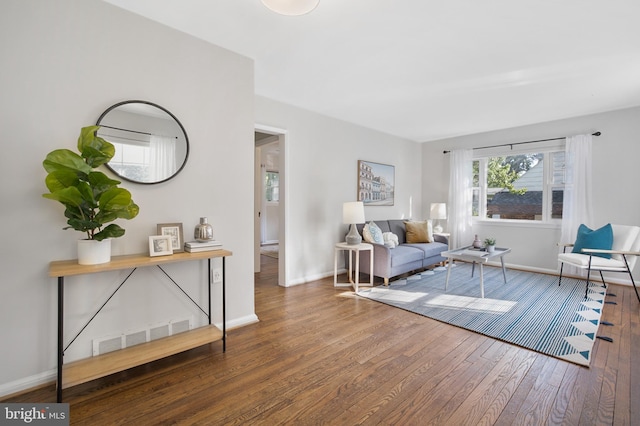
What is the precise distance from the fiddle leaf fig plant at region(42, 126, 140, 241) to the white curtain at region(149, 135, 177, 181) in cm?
42

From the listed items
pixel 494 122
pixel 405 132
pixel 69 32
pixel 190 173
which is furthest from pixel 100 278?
pixel 494 122

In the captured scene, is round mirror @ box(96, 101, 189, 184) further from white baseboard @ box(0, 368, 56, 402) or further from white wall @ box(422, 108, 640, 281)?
white wall @ box(422, 108, 640, 281)

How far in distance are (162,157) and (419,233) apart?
4114mm

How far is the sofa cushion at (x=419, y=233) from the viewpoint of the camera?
16.3 feet

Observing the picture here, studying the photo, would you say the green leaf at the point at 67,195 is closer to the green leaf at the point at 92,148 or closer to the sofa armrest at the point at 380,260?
the green leaf at the point at 92,148

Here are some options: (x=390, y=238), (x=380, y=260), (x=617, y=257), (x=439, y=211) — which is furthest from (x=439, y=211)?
(x=617, y=257)

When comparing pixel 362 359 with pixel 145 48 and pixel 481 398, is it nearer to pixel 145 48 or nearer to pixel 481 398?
pixel 481 398

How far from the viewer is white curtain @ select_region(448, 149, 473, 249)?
5.52 m

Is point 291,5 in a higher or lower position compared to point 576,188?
higher

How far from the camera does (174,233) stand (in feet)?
7.23

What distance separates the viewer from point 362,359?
2.14 meters

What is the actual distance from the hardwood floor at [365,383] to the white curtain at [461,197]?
2929mm

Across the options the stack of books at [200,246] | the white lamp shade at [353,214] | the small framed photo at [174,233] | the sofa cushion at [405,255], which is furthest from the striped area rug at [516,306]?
the small framed photo at [174,233]

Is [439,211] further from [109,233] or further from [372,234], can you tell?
[109,233]
